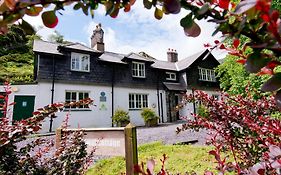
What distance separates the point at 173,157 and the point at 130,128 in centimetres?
351

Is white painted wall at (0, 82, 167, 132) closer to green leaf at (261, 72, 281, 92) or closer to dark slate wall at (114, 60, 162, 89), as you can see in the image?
dark slate wall at (114, 60, 162, 89)

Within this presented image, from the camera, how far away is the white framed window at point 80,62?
14828 mm

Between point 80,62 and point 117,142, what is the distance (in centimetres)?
1298

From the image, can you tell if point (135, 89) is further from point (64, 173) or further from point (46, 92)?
point (64, 173)

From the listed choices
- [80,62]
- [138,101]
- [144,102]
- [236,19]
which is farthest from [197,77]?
[236,19]

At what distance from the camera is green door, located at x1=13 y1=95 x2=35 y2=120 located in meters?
13.8

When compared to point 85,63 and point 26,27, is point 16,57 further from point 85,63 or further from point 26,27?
point 26,27

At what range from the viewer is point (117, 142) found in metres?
2.96

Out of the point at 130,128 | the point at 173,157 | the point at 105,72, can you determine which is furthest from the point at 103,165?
the point at 105,72

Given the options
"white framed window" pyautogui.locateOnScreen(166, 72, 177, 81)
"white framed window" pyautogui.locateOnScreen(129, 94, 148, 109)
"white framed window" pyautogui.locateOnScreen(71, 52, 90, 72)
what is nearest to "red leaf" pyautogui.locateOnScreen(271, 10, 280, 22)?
"white framed window" pyautogui.locateOnScreen(71, 52, 90, 72)

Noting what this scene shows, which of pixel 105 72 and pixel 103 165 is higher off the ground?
pixel 105 72

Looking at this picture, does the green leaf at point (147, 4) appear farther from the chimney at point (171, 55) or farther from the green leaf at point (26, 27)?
the chimney at point (171, 55)

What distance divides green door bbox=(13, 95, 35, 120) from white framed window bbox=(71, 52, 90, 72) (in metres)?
3.29

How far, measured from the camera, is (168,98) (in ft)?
61.4
